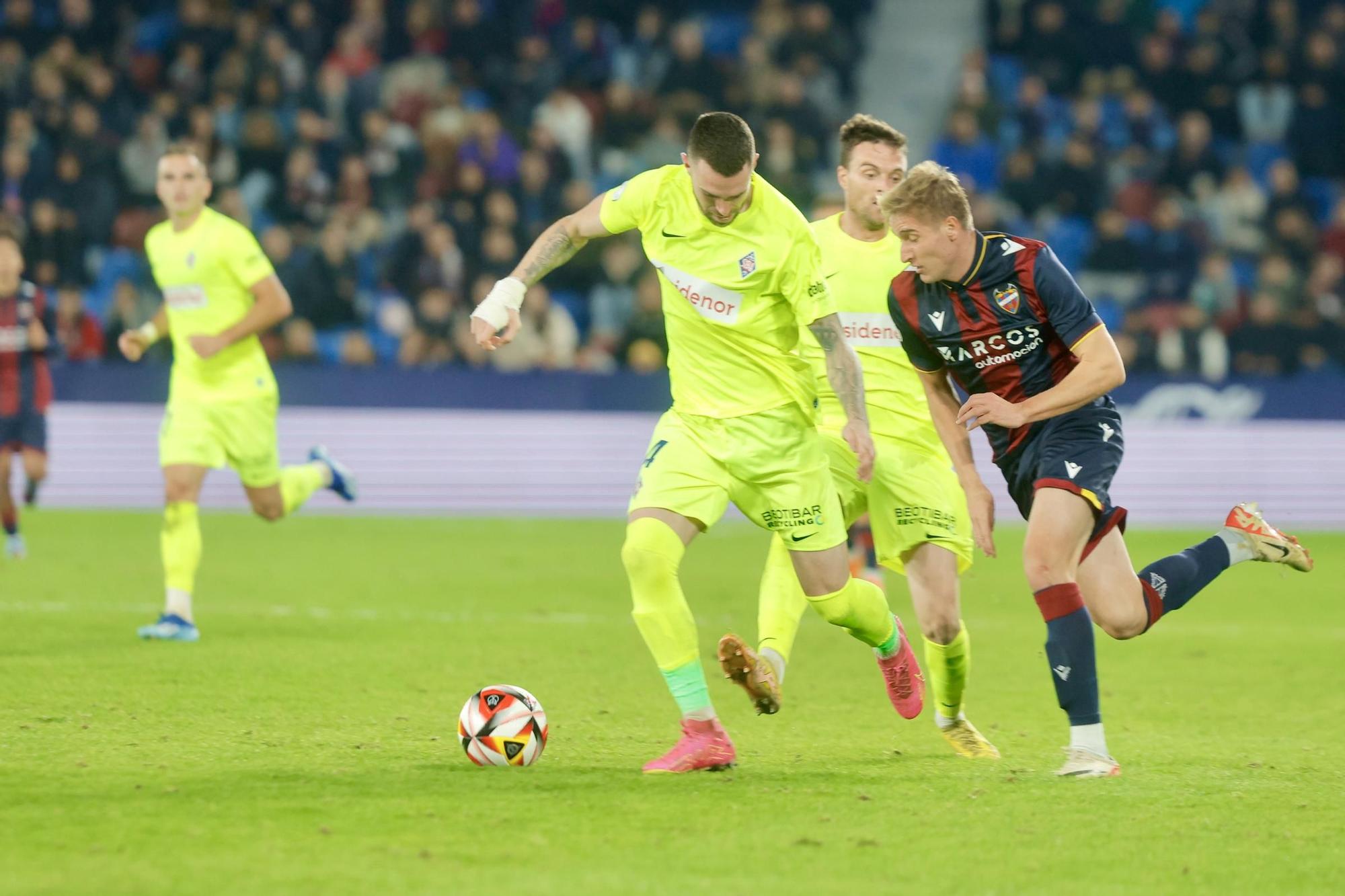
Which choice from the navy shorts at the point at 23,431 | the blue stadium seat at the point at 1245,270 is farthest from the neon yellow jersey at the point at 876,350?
the blue stadium seat at the point at 1245,270

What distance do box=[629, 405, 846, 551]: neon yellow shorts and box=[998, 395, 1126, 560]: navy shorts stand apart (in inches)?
Answer: 27.8

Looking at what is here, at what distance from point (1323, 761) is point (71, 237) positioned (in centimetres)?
1513

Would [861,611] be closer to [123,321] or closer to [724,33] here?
[123,321]

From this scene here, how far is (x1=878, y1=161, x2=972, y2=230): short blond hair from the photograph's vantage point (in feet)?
20.1

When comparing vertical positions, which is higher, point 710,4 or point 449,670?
point 710,4

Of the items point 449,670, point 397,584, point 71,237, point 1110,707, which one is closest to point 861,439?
point 1110,707

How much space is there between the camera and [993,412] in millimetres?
6062

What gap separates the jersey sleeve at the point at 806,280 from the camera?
20.4ft

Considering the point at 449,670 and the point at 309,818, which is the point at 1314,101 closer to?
the point at 449,670

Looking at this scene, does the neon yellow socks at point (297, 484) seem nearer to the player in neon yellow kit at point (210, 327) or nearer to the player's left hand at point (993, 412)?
the player in neon yellow kit at point (210, 327)

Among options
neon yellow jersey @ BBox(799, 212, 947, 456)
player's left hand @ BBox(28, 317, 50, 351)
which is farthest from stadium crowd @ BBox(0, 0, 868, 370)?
neon yellow jersey @ BBox(799, 212, 947, 456)

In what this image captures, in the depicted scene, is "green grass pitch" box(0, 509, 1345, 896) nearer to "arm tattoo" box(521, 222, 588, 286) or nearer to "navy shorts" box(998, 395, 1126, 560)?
"navy shorts" box(998, 395, 1126, 560)

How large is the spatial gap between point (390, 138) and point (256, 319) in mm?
10507

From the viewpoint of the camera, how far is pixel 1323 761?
6.59 metres
